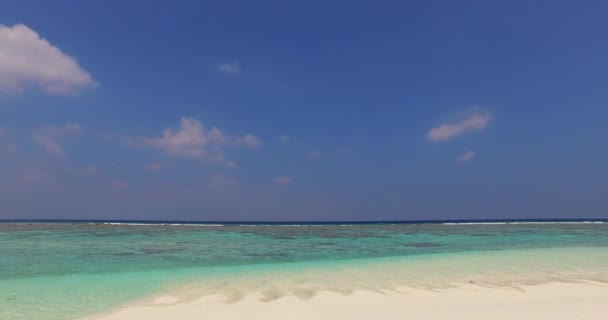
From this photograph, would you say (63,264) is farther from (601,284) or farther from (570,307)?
(601,284)

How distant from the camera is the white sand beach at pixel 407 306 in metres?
5.54

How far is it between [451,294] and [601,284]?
411 centimetres

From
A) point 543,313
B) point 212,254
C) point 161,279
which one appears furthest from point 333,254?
point 543,313

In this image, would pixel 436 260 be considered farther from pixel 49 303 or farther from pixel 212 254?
pixel 49 303

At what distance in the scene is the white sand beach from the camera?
554cm

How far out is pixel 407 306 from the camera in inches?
245

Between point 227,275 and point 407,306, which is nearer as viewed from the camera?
point 407,306

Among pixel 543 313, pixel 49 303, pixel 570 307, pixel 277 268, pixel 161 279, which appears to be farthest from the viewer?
pixel 277 268

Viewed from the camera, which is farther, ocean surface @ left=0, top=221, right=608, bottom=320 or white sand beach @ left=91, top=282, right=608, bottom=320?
ocean surface @ left=0, top=221, right=608, bottom=320

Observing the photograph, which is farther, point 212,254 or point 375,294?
point 212,254

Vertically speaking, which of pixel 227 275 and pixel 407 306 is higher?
pixel 407 306

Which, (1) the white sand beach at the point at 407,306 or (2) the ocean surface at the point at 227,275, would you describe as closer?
(1) the white sand beach at the point at 407,306

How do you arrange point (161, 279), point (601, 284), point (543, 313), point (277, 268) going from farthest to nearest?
point (277, 268), point (161, 279), point (601, 284), point (543, 313)

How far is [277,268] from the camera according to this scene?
1138cm
